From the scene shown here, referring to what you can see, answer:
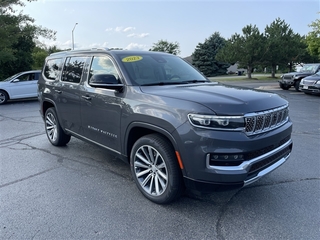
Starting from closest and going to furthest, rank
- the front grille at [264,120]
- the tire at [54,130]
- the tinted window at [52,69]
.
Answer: the front grille at [264,120] → the tinted window at [52,69] → the tire at [54,130]

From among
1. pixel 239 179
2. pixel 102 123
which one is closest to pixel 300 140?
pixel 239 179

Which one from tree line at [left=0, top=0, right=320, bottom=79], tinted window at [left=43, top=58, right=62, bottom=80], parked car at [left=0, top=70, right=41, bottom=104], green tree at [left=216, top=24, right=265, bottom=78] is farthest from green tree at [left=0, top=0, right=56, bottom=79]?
green tree at [left=216, top=24, right=265, bottom=78]

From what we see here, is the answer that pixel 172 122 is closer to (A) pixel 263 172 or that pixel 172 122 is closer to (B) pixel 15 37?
(A) pixel 263 172

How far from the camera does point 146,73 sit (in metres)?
3.81

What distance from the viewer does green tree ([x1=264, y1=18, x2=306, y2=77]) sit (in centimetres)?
3238

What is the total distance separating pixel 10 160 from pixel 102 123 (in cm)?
228

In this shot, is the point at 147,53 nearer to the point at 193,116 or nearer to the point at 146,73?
the point at 146,73

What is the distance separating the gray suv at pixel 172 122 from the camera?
2.64m

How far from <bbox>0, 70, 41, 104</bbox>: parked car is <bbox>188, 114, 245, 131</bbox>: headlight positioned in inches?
514

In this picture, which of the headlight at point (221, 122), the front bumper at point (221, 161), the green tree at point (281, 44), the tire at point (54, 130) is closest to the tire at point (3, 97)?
the tire at point (54, 130)

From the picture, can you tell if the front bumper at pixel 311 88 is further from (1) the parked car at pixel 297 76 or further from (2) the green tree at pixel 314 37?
(2) the green tree at pixel 314 37

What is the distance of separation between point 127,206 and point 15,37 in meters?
20.8

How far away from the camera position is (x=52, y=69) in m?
5.48

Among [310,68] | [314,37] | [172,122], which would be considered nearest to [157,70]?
[172,122]
